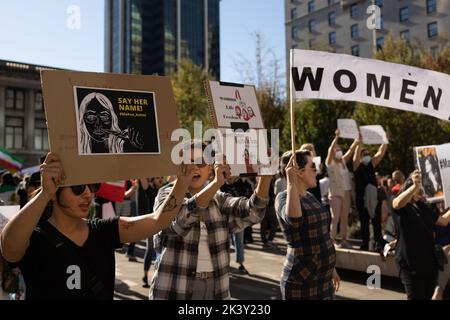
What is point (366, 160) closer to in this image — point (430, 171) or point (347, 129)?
point (347, 129)

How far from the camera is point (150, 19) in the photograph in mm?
105938

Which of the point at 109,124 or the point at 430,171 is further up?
the point at 109,124

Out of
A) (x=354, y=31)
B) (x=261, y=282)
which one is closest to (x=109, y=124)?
(x=261, y=282)

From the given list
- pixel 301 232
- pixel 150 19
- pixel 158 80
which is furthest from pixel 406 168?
pixel 150 19

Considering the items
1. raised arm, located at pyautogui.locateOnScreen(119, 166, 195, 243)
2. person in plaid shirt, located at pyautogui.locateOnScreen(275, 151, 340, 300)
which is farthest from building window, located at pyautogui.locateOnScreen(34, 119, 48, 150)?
raised arm, located at pyautogui.locateOnScreen(119, 166, 195, 243)

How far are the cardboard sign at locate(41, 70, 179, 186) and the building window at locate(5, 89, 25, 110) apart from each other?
4780cm

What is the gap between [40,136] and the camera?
4750 cm

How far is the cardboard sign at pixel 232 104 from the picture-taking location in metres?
3.33

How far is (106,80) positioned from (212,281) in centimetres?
162

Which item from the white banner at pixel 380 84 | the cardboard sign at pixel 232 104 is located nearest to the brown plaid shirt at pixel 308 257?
the cardboard sign at pixel 232 104

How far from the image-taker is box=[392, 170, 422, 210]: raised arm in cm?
434

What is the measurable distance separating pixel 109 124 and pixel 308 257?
200 centimetres

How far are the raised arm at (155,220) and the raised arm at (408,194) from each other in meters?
2.62
